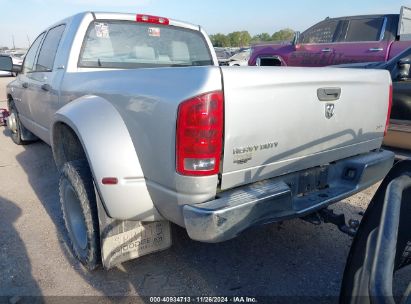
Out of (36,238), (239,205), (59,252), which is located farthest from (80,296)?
(239,205)

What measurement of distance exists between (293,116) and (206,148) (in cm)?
65

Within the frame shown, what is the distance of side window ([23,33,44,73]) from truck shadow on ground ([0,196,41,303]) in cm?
211

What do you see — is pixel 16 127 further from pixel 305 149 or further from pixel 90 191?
pixel 305 149

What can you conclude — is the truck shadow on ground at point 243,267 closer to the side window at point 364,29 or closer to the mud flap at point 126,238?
the mud flap at point 126,238

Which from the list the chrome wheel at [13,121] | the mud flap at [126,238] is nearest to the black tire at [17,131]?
the chrome wheel at [13,121]

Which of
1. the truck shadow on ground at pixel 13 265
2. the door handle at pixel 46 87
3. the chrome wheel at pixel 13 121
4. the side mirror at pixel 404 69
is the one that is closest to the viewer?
the truck shadow on ground at pixel 13 265

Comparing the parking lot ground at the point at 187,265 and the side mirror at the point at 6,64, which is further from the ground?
the side mirror at the point at 6,64

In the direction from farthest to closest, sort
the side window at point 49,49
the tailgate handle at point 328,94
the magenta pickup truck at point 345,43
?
the magenta pickup truck at point 345,43 < the side window at point 49,49 < the tailgate handle at point 328,94

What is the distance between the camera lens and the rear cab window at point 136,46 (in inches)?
137

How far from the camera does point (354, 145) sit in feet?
9.52

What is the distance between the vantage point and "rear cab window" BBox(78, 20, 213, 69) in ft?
11.5

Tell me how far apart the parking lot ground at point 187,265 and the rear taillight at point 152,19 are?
2142 mm

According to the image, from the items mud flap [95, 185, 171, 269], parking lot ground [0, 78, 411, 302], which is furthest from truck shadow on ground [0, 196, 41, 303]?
mud flap [95, 185, 171, 269]

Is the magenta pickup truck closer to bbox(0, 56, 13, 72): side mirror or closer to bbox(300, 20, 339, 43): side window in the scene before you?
bbox(300, 20, 339, 43): side window
